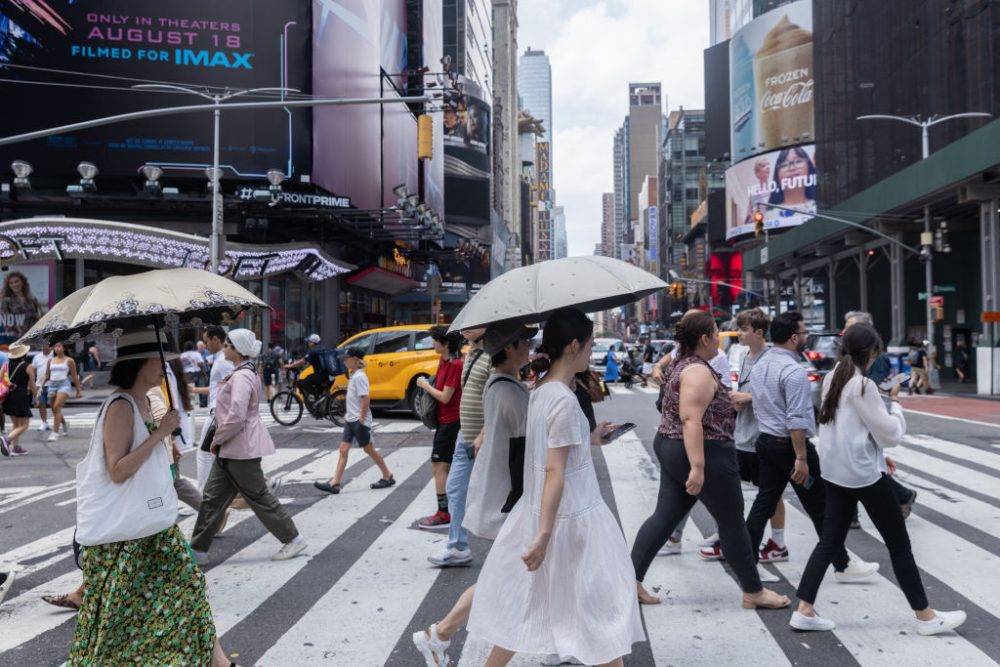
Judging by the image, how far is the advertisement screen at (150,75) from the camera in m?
29.2

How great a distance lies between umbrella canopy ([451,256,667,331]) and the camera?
145 inches

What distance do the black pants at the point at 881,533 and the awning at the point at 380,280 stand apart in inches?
1361

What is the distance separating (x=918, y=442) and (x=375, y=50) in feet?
107

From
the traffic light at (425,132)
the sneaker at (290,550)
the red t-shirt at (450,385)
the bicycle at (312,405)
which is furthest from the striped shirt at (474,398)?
the traffic light at (425,132)

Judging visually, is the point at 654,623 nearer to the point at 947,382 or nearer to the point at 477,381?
the point at 477,381

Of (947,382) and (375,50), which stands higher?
(375,50)

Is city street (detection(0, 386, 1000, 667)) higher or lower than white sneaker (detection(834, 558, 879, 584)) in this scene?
lower

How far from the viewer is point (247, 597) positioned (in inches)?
221

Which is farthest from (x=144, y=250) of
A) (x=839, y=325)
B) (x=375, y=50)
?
(x=839, y=325)

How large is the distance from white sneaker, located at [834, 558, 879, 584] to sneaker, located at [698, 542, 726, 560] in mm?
844

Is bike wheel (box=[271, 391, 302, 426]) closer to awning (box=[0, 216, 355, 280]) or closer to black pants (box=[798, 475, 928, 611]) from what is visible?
awning (box=[0, 216, 355, 280])

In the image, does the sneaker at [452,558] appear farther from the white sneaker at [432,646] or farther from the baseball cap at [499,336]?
the baseball cap at [499,336]

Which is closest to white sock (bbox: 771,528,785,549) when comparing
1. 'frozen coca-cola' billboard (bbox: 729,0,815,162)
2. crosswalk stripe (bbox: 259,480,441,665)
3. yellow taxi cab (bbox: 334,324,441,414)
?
crosswalk stripe (bbox: 259,480,441,665)

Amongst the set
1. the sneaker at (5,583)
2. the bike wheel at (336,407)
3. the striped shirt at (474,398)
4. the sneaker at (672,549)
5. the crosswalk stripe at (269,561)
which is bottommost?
the crosswalk stripe at (269,561)
